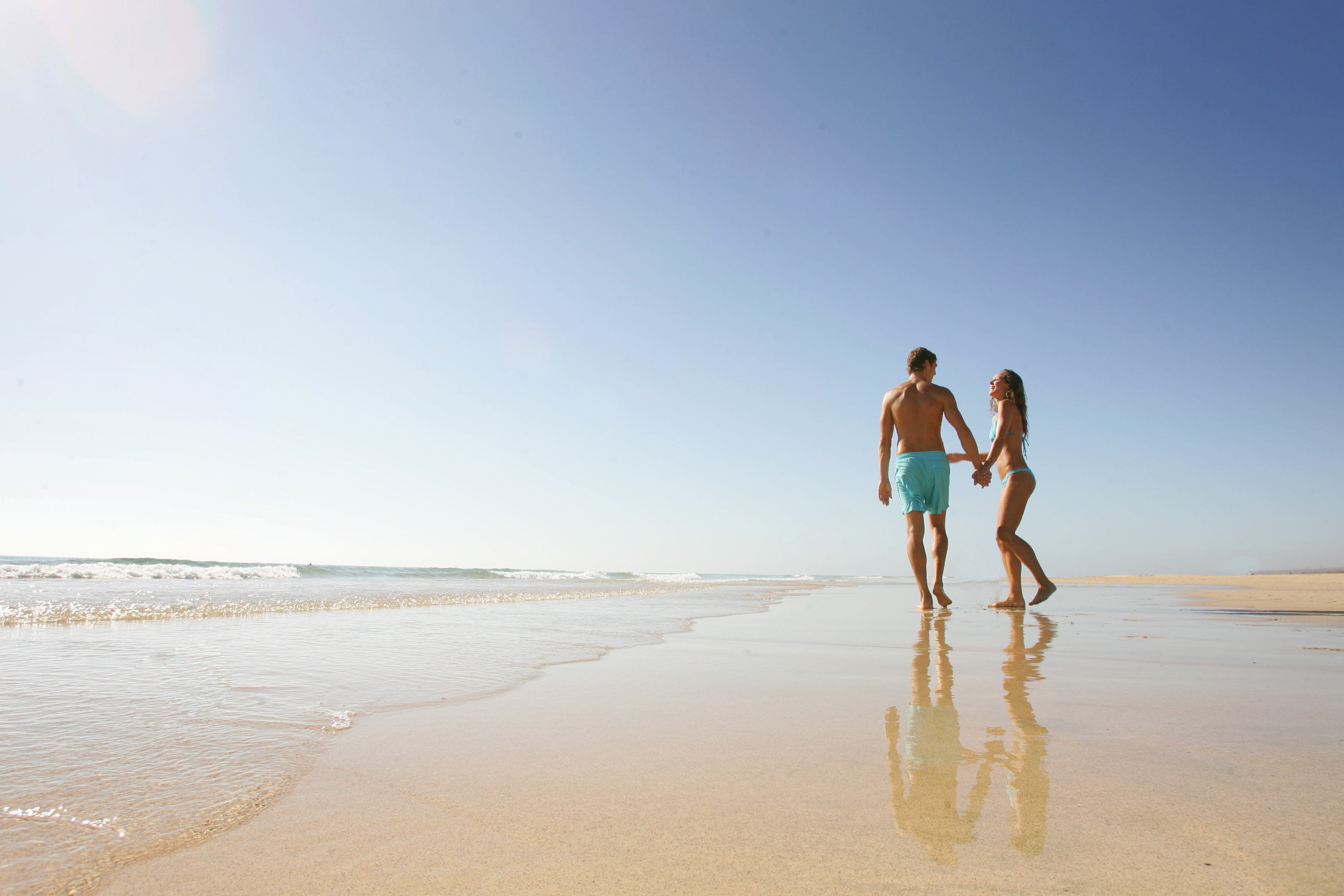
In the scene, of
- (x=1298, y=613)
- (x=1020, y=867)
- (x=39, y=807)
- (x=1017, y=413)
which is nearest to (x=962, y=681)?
(x=1020, y=867)

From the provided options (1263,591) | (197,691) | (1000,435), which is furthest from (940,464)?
(1263,591)

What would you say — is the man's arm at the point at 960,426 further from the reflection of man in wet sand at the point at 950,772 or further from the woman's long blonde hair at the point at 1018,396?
the reflection of man in wet sand at the point at 950,772

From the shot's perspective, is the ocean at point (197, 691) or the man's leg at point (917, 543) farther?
the man's leg at point (917, 543)

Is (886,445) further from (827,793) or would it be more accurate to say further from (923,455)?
(827,793)

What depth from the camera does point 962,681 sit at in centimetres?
225

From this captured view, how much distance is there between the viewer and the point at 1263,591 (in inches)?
361

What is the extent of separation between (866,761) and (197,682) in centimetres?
228

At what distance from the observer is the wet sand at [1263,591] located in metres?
6.12

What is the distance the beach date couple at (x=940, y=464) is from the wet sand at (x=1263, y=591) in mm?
2275

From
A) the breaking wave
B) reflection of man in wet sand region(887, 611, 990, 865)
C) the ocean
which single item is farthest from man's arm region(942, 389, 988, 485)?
the breaking wave

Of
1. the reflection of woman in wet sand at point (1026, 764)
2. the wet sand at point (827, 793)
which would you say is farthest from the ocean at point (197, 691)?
the reflection of woman in wet sand at point (1026, 764)

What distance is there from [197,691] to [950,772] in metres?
2.29

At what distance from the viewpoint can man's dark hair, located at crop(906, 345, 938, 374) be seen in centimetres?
571

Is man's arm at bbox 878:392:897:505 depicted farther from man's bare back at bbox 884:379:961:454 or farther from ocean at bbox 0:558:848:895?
ocean at bbox 0:558:848:895
